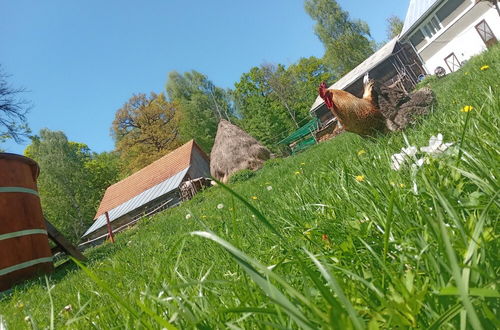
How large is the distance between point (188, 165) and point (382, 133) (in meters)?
24.6

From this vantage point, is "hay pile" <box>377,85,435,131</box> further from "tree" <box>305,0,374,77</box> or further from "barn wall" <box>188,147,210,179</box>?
"tree" <box>305,0,374,77</box>

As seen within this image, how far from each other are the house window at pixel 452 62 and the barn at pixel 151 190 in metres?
21.4

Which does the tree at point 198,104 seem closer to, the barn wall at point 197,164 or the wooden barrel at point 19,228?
the barn wall at point 197,164

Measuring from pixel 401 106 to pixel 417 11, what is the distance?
105 feet

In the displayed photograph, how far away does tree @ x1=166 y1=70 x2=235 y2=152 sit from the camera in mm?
50438

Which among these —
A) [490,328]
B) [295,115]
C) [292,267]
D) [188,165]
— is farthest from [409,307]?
[295,115]

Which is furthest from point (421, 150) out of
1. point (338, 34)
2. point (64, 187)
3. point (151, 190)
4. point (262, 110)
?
point (338, 34)

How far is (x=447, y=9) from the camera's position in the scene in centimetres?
2805

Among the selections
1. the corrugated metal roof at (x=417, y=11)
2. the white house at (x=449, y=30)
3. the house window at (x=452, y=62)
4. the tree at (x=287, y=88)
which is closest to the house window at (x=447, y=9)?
the white house at (x=449, y=30)

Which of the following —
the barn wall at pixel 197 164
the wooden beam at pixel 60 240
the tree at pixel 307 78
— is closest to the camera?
the wooden beam at pixel 60 240

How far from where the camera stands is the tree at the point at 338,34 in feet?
182

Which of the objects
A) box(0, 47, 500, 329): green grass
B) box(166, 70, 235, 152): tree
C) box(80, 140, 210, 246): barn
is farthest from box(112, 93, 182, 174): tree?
box(0, 47, 500, 329): green grass

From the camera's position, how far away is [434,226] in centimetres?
61

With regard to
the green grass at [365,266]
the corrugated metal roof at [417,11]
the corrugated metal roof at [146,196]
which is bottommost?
the green grass at [365,266]
